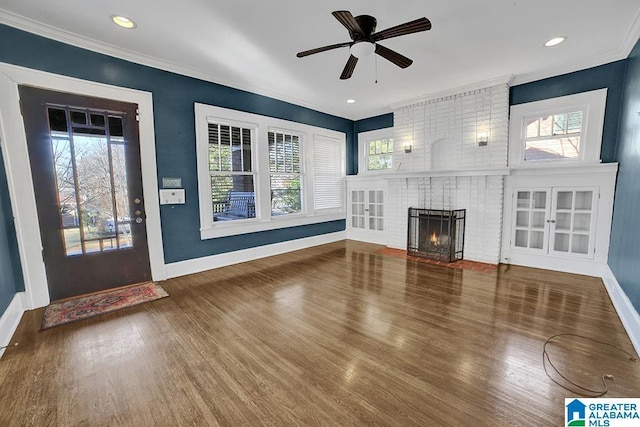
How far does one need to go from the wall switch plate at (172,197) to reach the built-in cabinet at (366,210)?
3.91 metres

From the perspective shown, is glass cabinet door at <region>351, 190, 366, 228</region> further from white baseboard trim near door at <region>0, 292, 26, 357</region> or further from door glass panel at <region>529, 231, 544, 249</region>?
white baseboard trim near door at <region>0, 292, 26, 357</region>

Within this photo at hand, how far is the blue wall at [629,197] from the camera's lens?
8.32 ft

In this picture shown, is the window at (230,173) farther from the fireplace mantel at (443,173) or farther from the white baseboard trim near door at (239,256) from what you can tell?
the fireplace mantel at (443,173)

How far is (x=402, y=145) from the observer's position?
5.53 m

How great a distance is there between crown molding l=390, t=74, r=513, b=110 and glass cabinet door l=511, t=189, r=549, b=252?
70.6 inches

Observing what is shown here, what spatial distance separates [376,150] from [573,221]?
378 centimetres

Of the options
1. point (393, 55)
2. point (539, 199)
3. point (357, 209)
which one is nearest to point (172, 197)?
point (393, 55)

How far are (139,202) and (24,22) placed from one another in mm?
2082

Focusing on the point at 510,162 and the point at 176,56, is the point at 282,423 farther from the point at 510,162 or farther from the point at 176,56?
the point at 510,162

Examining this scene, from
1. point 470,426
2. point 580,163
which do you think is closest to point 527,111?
point 580,163

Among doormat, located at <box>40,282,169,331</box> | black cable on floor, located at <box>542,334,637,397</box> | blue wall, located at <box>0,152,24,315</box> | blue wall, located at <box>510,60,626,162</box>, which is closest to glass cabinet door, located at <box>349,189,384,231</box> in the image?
blue wall, located at <box>510,60,626,162</box>

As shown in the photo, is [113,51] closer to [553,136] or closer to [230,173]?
[230,173]

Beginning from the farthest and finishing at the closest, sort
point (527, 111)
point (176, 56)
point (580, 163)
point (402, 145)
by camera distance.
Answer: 1. point (402, 145)
2. point (527, 111)
3. point (580, 163)
4. point (176, 56)

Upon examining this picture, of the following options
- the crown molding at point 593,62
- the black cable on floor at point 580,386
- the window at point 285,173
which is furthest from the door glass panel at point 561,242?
the window at point 285,173
